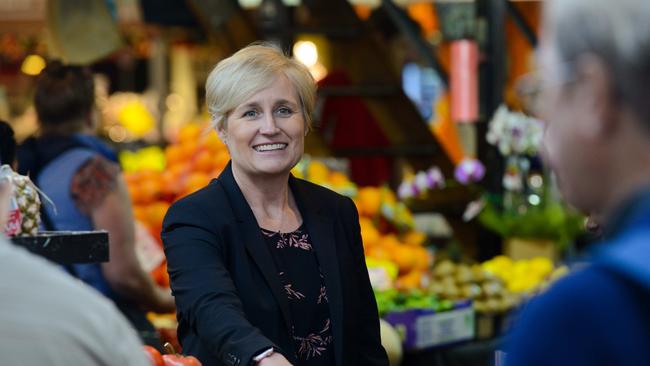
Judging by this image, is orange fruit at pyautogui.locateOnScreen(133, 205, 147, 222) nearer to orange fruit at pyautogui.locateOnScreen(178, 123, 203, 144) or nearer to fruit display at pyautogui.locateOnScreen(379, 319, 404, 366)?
orange fruit at pyautogui.locateOnScreen(178, 123, 203, 144)

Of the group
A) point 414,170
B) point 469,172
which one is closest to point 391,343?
point 469,172

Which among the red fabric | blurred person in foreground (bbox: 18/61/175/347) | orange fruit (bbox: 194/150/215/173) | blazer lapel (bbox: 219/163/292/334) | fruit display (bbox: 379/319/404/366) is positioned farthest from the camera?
the red fabric

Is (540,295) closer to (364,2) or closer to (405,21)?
(405,21)

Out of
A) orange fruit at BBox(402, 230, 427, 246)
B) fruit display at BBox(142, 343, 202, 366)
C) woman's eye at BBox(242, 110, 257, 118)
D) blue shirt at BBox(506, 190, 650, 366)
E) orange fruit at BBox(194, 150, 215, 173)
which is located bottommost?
orange fruit at BBox(402, 230, 427, 246)

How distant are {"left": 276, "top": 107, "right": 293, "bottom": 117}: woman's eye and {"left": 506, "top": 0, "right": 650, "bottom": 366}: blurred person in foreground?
1859 millimetres

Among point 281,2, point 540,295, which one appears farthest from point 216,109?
point 281,2

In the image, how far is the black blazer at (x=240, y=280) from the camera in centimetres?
284

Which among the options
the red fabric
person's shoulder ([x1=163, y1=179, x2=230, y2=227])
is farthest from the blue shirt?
the red fabric

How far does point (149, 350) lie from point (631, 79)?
6.30 feet

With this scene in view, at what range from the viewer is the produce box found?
16.6 ft

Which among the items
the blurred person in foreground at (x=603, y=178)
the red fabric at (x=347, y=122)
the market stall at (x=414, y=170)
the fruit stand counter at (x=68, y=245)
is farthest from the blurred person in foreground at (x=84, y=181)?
the blurred person in foreground at (x=603, y=178)

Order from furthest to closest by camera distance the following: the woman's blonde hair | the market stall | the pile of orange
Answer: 1. the pile of orange
2. the market stall
3. the woman's blonde hair

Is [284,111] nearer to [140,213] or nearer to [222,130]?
[222,130]

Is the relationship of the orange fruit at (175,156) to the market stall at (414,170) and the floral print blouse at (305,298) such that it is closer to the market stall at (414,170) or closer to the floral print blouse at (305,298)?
the market stall at (414,170)
